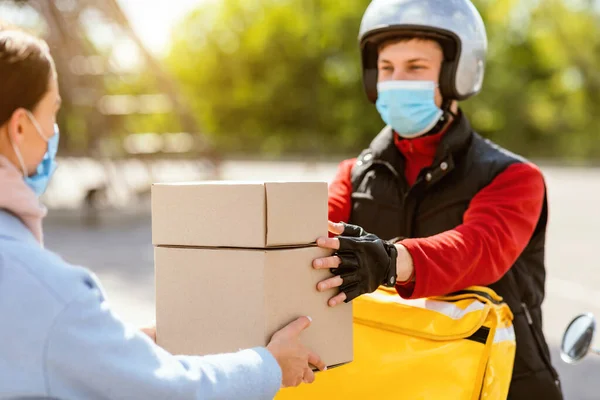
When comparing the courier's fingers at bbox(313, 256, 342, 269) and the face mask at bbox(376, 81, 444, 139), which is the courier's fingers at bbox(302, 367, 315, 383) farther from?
the face mask at bbox(376, 81, 444, 139)

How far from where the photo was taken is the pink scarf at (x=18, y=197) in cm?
171

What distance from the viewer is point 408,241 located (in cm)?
245

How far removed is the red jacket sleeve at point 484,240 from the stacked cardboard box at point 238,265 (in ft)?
1.08

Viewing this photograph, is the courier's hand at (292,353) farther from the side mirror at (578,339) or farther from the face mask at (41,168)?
the side mirror at (578,339)

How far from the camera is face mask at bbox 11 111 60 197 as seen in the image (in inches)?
70.7

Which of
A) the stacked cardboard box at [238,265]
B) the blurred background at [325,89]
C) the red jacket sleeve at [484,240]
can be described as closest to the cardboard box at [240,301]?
the stacked cardboard box at [238,265]

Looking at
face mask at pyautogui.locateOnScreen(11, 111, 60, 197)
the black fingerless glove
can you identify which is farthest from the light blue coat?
the black fingerless glove

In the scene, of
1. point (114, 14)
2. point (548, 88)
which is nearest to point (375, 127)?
point (548, 88)

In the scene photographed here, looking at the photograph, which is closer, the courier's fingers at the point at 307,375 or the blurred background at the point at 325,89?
the courier's fingers at the point at 307,375

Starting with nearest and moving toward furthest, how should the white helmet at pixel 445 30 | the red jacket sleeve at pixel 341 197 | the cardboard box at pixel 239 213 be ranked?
the cardboard box at pixel 239 213 < the white helmet at pixel 445 30 < the red jacket sleeve at pixel 341 197

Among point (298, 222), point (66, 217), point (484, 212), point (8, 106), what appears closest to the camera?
point (8, 106)

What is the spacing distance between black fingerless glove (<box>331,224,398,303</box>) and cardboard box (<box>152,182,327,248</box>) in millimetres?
99

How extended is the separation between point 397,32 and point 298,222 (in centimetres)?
113

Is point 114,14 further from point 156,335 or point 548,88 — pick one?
point 548,88
